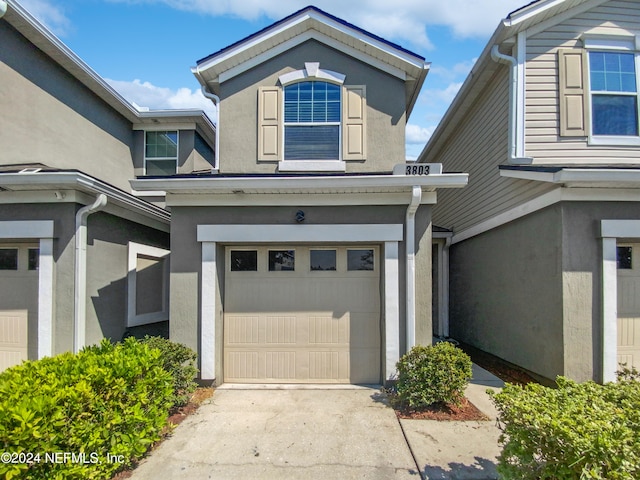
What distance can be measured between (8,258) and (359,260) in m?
6.00

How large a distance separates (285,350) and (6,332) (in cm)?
464

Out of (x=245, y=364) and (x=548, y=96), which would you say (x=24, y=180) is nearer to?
(x=245, y=364)

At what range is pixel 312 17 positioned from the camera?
241 inches

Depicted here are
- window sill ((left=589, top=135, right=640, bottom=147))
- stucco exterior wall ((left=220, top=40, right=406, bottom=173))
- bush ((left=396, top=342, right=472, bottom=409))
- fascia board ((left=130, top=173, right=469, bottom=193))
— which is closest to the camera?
bush ((left=396, top=342, right=472, bottom=409))

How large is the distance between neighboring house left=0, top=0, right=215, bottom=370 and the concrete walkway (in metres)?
2.76

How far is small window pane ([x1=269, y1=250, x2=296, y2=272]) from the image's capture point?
5.83 metres

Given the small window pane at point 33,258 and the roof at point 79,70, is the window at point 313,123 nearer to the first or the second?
the roof at point 79,70

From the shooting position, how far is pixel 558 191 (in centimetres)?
524

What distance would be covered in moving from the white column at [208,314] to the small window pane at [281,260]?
0.96 meters

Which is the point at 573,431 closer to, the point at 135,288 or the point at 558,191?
the point at 558,191

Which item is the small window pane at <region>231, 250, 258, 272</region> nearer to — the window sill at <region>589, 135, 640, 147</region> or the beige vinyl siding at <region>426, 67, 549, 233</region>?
the beige vinyl siding at <region>426, 67, 549, 233</region>

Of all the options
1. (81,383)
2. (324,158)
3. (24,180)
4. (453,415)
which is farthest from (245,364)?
(24,180)

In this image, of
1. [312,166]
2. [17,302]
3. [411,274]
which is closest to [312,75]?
[312,166]

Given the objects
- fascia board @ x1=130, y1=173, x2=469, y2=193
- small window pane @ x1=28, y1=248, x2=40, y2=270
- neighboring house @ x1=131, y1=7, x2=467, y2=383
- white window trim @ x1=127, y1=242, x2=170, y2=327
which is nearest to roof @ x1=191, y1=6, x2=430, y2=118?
neighboring house @ x1=131, y1=7, x2=467, y2=383
